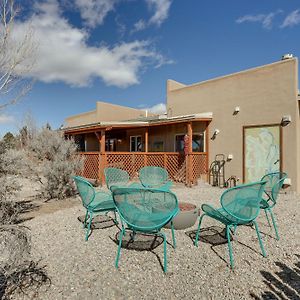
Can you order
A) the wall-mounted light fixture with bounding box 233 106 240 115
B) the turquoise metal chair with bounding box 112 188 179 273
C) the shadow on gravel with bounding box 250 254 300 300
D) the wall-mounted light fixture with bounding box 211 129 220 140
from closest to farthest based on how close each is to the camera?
the shadow on gravel with bounding box 250 254 300 300 → the turquoise metal chair with bounding box 112 188 179 273 → the wall-mounted light fixture with bounding box 233 106 240 115 → the wall-mounted light fixture with bounding box 211 129 220 140

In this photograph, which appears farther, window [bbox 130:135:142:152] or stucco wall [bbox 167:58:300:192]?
window [bbox 130:135:142:152]

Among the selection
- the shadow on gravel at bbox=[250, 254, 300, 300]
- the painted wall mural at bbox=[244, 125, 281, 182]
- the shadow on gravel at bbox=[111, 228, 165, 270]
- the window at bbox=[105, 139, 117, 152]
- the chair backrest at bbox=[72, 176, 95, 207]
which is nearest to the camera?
the shadow on gravel at bbox=[250, 254, 300, 300]

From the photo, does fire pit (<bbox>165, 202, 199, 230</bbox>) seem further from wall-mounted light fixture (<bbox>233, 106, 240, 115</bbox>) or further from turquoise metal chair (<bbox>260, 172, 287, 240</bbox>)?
wall-mounted light fixture (<bbox>233, 106, 240, 115</bbox>)

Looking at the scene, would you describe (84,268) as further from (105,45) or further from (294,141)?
(105,45)

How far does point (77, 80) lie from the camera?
86.2 ft

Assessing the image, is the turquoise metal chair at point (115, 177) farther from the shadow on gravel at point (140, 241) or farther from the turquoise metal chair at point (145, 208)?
the turquoise metal chair at point (145, 208)

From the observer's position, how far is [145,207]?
328 cm

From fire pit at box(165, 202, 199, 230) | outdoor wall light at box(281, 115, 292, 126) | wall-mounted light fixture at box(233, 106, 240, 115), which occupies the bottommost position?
fire pit at box(165, 202, 199, 230)

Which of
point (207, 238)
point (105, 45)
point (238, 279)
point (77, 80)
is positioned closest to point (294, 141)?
point (207, 238)

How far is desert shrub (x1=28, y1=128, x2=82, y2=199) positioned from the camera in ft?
24.5

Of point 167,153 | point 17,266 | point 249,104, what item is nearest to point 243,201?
point 17,266

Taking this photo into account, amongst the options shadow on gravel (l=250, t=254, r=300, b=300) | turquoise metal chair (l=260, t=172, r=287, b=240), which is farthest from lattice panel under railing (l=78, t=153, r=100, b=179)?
shadow on gravel (l=250, t=254, r=300, b=300)

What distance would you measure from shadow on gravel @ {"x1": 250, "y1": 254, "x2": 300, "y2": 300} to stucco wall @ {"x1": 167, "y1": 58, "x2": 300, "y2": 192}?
6791 mm

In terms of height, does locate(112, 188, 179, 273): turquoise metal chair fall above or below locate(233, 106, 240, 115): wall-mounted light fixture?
below
